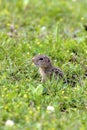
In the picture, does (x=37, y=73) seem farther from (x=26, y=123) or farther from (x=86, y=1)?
(x=86, y=1)

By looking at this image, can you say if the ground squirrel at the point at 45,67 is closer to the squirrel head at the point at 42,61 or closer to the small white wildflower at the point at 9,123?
the squirrel head at the point at 42,61

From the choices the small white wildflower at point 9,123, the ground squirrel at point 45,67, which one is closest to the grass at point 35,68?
the small white wildflower at point 9,123

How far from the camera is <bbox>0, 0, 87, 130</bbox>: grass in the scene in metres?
5.88

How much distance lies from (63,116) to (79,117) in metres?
0.19

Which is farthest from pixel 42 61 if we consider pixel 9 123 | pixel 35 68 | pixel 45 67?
pixel 9 123

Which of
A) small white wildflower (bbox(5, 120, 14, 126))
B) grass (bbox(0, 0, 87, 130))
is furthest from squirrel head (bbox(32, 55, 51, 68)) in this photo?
small white wildflower (bbox(5, 120, 14, 126))

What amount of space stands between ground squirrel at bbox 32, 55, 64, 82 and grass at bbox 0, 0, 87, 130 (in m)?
0.16

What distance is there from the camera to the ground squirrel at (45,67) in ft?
23.4

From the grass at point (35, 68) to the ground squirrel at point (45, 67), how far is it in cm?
16

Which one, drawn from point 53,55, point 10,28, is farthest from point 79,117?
point 10,28

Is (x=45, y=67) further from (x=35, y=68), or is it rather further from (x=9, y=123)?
(x=9, y=123)

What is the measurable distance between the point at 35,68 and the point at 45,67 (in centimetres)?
28

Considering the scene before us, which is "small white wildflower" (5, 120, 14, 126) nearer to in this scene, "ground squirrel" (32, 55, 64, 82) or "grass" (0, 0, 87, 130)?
"grass" (0, 0, 87, 130)

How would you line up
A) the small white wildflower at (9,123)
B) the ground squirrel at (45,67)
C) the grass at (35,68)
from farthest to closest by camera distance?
the ground squirrel at (45,67), the grass at (35,68), the small white wildflower at (9,123)
